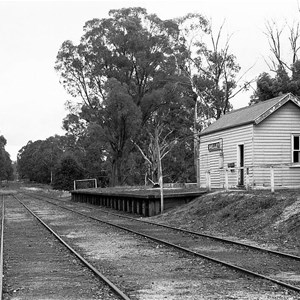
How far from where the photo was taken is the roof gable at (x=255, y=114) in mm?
23516

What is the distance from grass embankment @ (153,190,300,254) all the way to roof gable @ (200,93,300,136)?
11.7ft

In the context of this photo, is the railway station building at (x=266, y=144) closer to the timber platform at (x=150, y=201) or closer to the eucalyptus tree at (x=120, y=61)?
the timber platform at (x=150, y=201)

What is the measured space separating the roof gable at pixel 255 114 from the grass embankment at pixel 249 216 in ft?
11.7

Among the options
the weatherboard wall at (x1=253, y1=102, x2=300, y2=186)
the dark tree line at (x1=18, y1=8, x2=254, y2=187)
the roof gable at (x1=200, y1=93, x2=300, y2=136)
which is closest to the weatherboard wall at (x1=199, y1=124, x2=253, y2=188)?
the roof gable at (x1=200, y1=93, x2=300, y2=136)

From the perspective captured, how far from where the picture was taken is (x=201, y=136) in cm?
2953

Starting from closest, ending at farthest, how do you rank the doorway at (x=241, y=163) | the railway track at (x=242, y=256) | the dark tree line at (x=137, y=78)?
1. the railway track at (x=242, y=256)
2. the doorway at (x=241, y=163)
3. the dark tree line at (x=137, y=78)

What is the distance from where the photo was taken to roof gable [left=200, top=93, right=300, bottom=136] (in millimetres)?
23516

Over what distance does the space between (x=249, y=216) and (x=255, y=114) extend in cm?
770

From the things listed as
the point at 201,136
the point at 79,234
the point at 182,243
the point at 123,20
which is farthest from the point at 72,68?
the point at 182,243

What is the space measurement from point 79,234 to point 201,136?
13417 millimetres

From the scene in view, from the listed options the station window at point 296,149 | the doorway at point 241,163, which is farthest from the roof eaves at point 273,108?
the doorway at point 241,163

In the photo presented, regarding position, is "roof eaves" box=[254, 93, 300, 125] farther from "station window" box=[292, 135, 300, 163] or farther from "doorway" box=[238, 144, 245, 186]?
"doorway" box=[238, 144, 245, 186]

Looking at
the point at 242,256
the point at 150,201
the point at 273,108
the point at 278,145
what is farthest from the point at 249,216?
the point at 150,201

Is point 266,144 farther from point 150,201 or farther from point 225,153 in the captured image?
point 150,201
